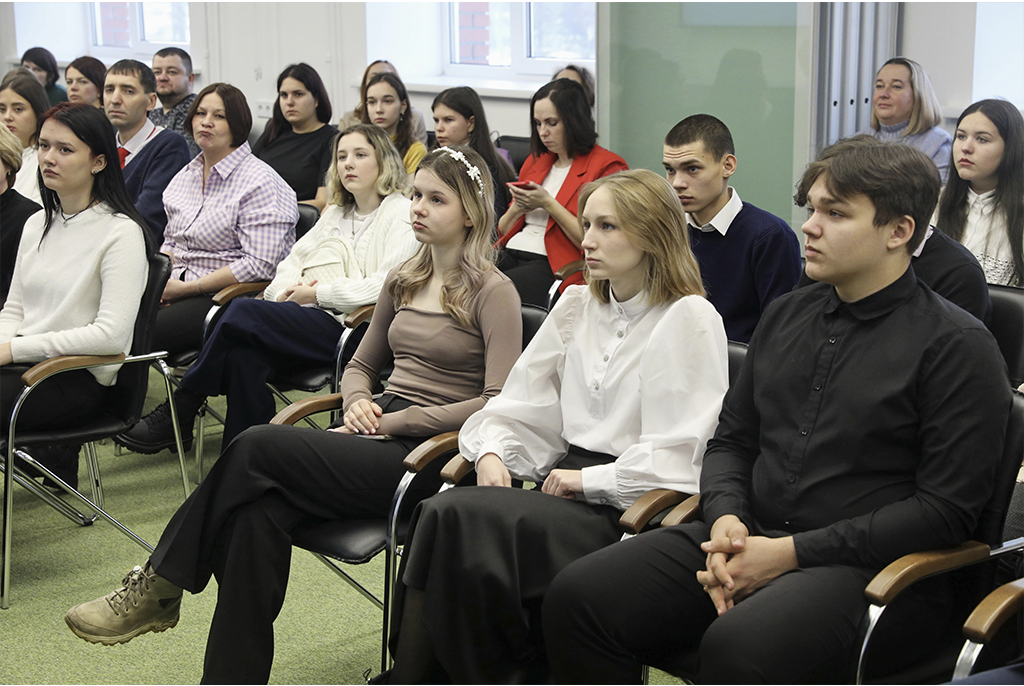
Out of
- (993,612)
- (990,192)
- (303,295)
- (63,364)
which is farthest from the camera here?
(303,295)

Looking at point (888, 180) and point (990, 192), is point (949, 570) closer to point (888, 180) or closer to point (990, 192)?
point (888, 180)

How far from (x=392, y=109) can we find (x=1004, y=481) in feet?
12.3

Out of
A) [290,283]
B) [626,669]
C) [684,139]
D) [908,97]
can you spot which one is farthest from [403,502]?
[908,97]

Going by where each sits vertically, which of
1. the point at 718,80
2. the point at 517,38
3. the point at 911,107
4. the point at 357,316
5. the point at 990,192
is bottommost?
the point at 357,316

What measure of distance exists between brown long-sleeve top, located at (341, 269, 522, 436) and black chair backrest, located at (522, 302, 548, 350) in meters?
0.07

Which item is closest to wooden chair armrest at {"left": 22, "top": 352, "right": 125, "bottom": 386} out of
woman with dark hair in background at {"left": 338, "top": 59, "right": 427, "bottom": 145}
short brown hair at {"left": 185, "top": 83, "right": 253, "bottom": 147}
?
short brown hair at {"left": 185, "top": 83, "right": 253, "bottom": 147}

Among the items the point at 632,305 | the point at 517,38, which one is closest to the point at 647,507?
the point at 632,305

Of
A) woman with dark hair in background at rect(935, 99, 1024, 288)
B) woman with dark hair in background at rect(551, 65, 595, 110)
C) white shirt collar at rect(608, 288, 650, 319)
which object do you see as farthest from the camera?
woman with dark hair in background at rect(551, 65, 595, 110)

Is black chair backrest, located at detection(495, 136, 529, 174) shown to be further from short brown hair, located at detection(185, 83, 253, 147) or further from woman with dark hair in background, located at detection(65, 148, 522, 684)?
woman with dark hair in background, located at detection(65, 148, 522, 684)

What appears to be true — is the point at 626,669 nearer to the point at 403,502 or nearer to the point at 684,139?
the point at 403,502

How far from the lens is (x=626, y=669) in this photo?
1.77 metres

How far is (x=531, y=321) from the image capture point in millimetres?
2598

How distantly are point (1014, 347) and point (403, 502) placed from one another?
1416 mm

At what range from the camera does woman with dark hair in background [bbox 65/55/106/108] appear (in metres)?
6.19
